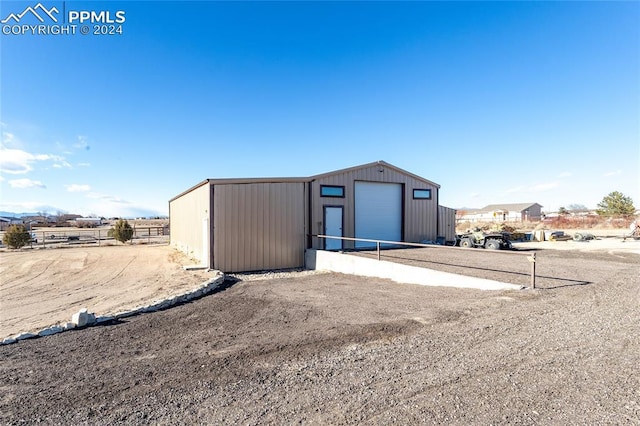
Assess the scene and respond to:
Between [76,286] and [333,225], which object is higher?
[333,225]

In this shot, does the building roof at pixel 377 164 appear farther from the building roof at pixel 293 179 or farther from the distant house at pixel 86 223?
the distant house at pixel 86 223

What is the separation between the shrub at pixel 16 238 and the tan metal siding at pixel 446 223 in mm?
25254

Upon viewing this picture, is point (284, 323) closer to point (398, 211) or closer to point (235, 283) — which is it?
point (235, 283)

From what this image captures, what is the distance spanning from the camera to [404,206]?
1584 cm

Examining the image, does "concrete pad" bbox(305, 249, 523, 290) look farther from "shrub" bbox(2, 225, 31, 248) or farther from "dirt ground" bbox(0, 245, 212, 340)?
"shrub" bbox(2, 225, 31, 248)

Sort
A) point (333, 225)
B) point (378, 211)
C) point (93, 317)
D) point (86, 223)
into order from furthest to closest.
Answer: point (86, 223) < point (378, 211) < point (333, 225) < point (93, 317)

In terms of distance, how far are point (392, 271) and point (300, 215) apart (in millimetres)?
4744

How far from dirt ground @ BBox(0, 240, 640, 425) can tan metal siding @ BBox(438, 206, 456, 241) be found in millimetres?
10895

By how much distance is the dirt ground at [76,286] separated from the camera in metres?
6.67

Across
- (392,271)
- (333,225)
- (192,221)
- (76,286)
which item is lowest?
(76,286)

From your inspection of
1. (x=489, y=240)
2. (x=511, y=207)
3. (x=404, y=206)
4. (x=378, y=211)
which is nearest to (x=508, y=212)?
(x=511, y=207)

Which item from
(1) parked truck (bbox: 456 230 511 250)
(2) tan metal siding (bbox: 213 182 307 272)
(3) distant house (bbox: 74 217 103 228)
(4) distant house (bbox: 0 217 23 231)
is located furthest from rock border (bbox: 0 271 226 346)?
(3) distant house (bbox: 74 217 103 228)

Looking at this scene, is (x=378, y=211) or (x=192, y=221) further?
(x=192, y=221)

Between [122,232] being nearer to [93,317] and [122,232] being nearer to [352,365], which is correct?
[93,317]
